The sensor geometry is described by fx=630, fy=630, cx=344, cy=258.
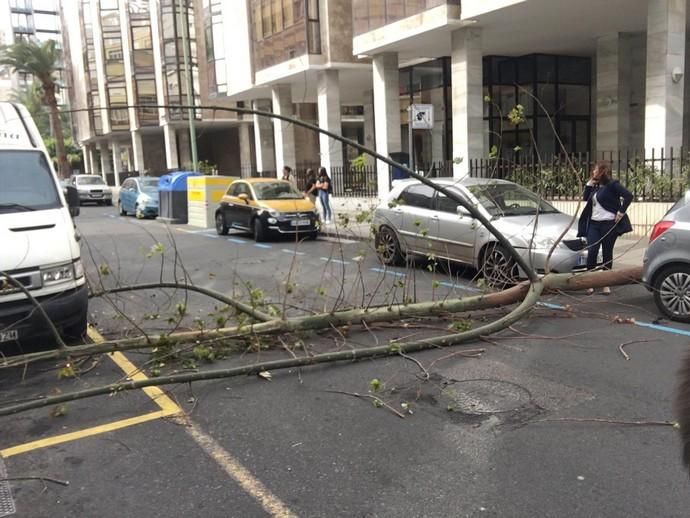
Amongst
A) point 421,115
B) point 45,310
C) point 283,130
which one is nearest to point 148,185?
point 283,130

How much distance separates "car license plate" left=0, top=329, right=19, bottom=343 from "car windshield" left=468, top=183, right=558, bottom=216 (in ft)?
21.4

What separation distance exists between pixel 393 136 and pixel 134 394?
17743mm

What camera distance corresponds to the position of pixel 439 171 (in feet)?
64.6

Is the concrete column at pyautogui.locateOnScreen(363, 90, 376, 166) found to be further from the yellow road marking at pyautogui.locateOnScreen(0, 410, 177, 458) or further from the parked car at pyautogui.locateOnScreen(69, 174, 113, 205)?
the yellow road marking at pyautogui.locateOnScreen(0, 410, 177, 458)

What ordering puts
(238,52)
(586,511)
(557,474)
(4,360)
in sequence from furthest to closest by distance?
(238,52), (4,360), (557,474), (586,511)

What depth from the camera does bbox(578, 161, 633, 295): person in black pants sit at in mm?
8406

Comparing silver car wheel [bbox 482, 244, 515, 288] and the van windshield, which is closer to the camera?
the van windshield

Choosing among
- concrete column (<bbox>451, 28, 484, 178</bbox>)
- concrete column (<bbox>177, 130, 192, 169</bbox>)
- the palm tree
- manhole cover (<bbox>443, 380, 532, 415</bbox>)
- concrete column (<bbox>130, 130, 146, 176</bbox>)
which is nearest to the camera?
manhole cover (<bbox>443, 380, 532, 415</bbox>)

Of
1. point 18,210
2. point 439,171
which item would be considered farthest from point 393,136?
point 18,210

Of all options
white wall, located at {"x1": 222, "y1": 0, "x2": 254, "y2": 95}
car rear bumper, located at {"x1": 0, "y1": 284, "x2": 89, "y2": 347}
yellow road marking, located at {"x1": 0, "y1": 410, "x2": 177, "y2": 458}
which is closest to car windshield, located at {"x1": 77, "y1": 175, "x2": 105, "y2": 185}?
white wall, located at {"x1": 222, "y1": 0, "x2": 254, "y2": 95}

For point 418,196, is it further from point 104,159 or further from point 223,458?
point 104,159

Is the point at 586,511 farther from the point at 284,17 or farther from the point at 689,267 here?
the point at 284,17

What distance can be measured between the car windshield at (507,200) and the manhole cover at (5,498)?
7.30 meters

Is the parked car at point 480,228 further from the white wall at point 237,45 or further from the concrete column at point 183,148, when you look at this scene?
the concrete column at point 183,148
